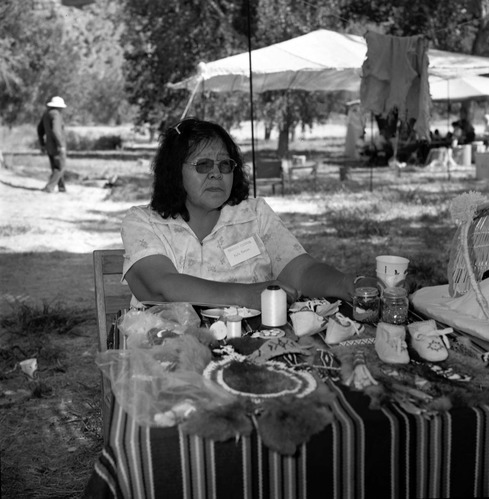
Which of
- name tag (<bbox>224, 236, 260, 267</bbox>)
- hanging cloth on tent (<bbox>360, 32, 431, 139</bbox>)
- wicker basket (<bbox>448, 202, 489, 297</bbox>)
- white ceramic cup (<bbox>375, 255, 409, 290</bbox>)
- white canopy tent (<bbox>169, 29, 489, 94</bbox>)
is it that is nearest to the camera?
wicker basket (<bbox>448, 202, 489, 297</bbox>)

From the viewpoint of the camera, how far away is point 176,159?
2.63 m

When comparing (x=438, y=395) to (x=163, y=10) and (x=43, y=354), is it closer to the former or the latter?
(x=43, y=354)

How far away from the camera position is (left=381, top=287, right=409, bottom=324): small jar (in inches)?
77.5

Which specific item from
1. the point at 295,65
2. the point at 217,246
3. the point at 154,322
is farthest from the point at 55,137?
the point at 154,322

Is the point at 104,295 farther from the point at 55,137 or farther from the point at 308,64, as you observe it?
the point at 55,137

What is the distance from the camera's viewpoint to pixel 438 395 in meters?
1.45

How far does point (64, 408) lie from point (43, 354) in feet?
2.48

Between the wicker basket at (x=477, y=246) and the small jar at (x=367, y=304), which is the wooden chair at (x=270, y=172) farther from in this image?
the small jar at (x=367, y=304)

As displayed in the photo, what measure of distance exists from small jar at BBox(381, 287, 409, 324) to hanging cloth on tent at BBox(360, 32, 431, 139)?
22.3 ft

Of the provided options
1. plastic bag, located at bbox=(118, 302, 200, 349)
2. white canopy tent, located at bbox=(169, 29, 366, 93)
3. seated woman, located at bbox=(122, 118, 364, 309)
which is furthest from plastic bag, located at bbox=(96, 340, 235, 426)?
white canopy tent, located at bbox=(169, 29, 366, 93)

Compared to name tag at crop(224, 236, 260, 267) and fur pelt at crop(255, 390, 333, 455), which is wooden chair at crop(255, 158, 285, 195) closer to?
name tag at crop(224, 236, 260, 267)

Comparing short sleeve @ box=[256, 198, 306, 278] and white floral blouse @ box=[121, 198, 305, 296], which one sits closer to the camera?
white floral blouse @ box=[121, 198, 305, 296]

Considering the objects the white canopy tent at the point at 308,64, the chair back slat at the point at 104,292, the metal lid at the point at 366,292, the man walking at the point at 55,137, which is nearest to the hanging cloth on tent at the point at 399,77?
the white canopy tent at the point at 308,64

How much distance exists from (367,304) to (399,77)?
22.9 ft
